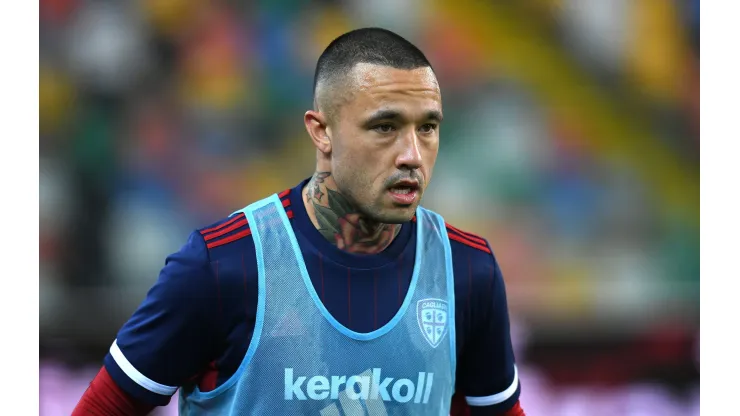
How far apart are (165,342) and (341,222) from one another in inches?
26.1

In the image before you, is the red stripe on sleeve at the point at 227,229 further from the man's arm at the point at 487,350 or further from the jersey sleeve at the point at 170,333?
the man's arm at the point at 487,350

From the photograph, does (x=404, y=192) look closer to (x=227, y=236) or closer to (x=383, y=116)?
(x=383, y=116)

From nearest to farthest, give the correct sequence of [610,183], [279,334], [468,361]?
[279,334] < [468,361] < [610,183]

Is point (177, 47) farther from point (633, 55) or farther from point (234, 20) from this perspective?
point (633, 55)

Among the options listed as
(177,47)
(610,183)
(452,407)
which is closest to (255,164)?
(177,47)

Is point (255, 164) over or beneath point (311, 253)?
over

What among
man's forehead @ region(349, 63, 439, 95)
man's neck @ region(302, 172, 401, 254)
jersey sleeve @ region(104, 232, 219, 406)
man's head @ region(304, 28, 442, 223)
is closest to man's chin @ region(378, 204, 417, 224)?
man's head @ region(304, 28, 442, 223)

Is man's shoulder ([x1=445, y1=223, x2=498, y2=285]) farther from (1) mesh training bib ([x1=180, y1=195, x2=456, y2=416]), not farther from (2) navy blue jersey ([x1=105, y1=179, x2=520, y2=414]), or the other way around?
(1) mesh training bib ([x1=180, y1=195, x2=456, y2=416])

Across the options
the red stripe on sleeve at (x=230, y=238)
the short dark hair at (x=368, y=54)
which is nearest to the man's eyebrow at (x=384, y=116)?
the short dark hair at (x=368, y=54)

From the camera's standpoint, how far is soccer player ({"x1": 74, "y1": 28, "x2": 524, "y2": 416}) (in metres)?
2.54

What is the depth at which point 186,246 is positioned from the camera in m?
2.61

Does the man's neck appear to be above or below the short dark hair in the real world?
below

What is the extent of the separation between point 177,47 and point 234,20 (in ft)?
1.50

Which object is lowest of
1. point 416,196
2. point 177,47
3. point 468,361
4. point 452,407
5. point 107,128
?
point 452,407
